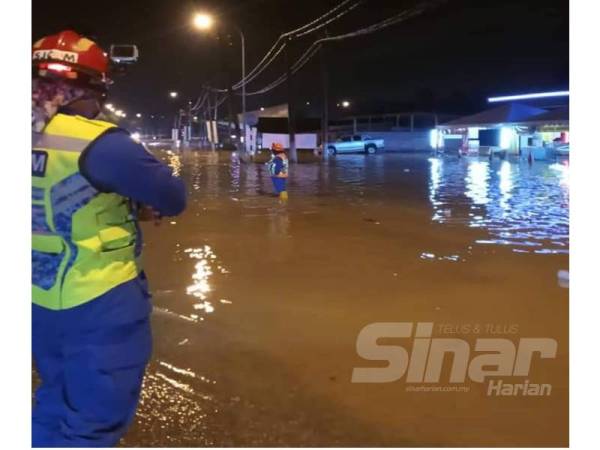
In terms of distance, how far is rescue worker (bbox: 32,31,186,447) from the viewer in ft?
7.63

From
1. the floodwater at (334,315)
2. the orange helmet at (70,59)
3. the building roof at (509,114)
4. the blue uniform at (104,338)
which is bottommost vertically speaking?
the floodwater at (334,315)

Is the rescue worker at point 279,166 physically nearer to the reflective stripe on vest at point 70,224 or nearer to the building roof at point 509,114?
the reflective stripe on vest at point 70,224

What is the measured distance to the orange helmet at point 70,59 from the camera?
2.42 m

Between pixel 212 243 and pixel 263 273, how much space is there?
2.14m

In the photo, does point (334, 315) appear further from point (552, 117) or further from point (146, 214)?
point (552, 117)

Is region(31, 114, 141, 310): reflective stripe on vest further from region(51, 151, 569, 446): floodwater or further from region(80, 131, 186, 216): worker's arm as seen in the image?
region(51, 151, 569, 446): floodwater

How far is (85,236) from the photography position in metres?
2.38

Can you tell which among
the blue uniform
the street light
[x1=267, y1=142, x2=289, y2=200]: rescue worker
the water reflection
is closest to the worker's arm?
the blue uniform

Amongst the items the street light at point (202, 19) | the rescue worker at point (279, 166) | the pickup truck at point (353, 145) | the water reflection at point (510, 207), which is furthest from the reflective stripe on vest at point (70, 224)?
the pickup truck at point (353, 145)

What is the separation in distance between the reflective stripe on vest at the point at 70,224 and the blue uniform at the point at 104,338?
44 millimetres

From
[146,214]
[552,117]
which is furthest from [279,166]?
[552,117]

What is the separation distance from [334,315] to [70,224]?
3.92 metres

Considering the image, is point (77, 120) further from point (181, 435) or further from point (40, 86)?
point (181, 435)

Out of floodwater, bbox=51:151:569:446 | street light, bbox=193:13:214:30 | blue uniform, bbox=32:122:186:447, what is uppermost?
street light, bbox=193:13:214:30
